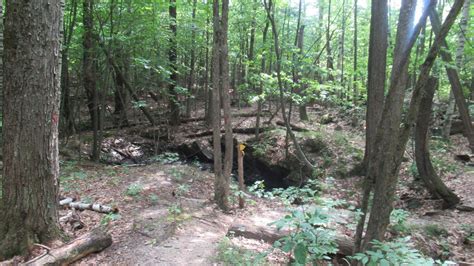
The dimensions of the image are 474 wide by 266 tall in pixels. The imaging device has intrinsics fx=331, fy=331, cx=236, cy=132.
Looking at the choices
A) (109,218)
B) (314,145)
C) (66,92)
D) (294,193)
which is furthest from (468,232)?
(66,92)

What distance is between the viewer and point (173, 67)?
14.3m

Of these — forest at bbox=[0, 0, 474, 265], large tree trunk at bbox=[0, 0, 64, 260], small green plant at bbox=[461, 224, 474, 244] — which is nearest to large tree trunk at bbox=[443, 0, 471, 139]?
forest at bbox=[0, 0, 474, 265]

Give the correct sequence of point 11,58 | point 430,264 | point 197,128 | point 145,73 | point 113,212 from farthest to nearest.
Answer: point 197,128
point 145,73
point 113,212
point 11,58
point 430,264

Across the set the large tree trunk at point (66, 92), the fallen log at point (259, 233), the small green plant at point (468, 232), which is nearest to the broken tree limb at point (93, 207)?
the fallen log at point (259, 233)

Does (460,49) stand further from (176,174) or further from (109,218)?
(109,218)

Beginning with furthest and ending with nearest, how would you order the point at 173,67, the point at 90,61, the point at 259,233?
the point at 173,67
the point at 90,61
the point at 259,233

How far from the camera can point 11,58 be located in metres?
3.95

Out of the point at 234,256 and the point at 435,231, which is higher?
the point at 234,256

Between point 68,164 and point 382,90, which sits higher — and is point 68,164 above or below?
below

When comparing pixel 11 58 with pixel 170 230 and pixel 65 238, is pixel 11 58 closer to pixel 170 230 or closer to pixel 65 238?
pixel 65 238

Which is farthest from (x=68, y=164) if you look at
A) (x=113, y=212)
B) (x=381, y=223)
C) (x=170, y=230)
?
(x=381, y=223)

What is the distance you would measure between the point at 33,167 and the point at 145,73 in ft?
30.6

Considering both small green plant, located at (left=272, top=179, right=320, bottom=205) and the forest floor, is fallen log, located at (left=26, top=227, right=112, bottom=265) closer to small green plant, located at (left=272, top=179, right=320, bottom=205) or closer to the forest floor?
the forest floor

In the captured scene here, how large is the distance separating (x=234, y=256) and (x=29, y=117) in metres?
3.24
